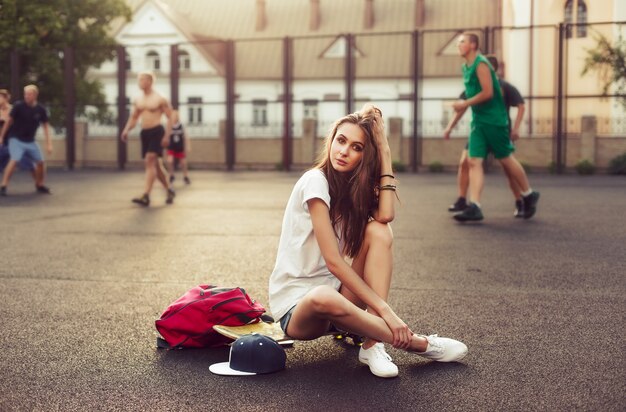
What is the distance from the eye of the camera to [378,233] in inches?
150

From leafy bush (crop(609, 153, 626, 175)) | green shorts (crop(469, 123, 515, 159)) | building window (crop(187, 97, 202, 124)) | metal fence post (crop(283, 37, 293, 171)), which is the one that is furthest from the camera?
building window (crop(187, 97, 202, 124))

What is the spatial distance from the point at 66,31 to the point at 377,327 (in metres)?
28.0

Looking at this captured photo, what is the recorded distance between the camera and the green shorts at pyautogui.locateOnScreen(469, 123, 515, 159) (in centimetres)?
984

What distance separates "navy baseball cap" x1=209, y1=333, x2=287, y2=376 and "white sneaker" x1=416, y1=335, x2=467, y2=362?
0.64 metres

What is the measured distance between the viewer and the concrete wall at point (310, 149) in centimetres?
2455

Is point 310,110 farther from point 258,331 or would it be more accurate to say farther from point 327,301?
point 327,301

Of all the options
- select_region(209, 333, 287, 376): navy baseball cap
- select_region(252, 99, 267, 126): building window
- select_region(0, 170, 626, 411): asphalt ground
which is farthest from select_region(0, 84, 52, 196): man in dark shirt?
select_region(252, 99, 267, 126): building window

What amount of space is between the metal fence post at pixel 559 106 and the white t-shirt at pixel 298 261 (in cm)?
2083

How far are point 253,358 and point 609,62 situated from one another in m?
21.9

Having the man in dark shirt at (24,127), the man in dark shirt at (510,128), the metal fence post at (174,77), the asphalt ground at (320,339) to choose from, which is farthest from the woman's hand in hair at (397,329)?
the metal fence post at (174,77)

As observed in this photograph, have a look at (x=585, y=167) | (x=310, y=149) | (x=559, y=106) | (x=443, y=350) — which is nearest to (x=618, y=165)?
(x=585, y=167)

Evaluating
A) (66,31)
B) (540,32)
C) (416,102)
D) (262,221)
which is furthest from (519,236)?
(66,31)

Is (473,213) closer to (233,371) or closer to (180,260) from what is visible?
(180,260)

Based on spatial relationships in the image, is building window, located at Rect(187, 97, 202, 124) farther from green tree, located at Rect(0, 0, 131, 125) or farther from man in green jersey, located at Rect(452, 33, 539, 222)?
man in green jersey, located at Rect(452, 33, 539, 222)
